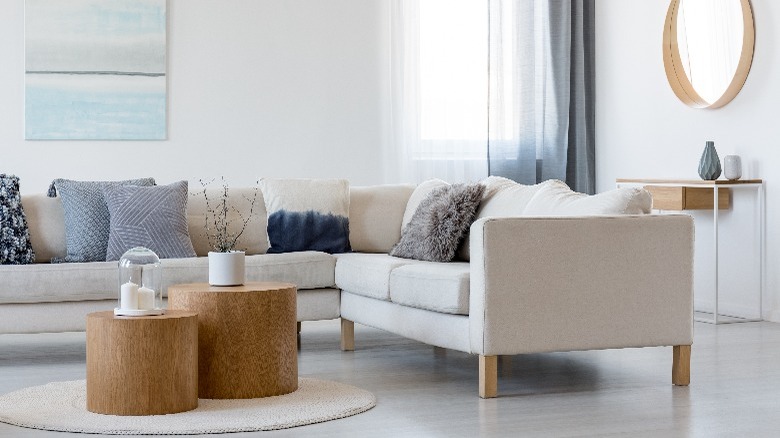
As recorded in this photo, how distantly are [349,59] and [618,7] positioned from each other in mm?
1771

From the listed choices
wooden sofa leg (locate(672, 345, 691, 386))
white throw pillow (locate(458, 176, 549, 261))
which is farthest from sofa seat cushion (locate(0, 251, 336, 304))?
wooden sofa leg (locate(672, 345, 691, 386))

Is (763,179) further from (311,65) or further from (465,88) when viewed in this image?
(311,65)

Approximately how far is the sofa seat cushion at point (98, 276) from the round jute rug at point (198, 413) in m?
0.63

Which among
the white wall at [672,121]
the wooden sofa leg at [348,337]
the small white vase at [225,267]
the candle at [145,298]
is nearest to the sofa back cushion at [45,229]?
the wooden sofa leg at [348,337]

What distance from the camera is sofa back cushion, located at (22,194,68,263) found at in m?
4.97

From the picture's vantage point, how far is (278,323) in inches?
146

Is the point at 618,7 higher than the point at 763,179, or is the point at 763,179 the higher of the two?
the point at 618,7

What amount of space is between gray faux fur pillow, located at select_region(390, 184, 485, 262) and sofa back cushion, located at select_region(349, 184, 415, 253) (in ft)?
1.50

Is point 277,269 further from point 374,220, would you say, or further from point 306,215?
point 374,220

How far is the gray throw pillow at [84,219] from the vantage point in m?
4.88

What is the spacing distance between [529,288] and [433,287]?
397mm

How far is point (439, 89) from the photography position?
7.25m

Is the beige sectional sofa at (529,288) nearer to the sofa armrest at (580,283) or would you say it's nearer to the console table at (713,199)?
the sofa armrest at (580,283)

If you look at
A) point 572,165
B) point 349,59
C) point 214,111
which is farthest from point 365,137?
point 572,165
